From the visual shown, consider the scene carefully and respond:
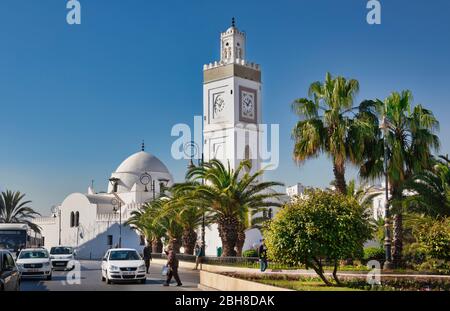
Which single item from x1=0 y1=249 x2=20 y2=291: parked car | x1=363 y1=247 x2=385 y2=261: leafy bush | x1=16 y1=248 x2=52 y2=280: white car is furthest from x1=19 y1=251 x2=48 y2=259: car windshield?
x1=363 y1=247 x2=385 y2=261: leafy bush

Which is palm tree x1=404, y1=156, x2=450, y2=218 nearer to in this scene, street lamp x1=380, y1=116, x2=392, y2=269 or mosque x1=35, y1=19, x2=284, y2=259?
street lamp x1=380, y1=116, x2=392, y2=269

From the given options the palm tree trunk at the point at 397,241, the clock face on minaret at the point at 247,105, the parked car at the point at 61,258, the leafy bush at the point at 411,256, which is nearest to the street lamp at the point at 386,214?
the leafy bush at the point at 411,256

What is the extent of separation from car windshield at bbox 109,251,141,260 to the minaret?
42757 millimetres

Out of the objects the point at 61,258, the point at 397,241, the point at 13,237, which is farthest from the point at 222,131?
the point at 397,241

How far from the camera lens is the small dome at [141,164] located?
90700mm

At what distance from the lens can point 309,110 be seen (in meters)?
30.9

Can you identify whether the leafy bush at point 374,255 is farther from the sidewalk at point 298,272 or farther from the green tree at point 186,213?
the green tree at point 186,213

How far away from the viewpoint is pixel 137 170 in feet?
297

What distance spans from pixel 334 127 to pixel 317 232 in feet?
41.0

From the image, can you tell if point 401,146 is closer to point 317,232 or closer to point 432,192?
point 432,192

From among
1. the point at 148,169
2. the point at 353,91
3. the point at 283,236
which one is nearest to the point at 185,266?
the point at 353,91

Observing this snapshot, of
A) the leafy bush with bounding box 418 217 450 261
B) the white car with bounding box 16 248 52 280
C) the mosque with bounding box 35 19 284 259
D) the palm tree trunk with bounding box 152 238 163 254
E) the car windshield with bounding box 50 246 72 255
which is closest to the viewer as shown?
the leafy bush with bounding box 418 217 450 261

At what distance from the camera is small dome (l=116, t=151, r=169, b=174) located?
90.7 meters
